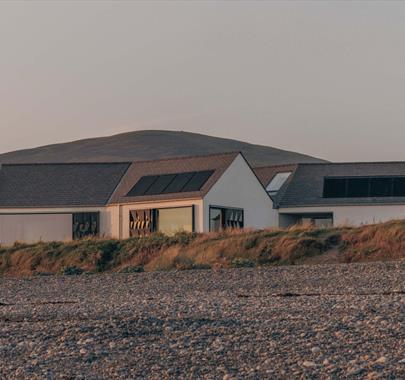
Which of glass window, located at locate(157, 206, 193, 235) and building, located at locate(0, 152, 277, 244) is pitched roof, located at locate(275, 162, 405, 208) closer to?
building, located at locate(0, 152, 277, 244)

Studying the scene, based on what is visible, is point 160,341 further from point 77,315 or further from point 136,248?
point 136,248

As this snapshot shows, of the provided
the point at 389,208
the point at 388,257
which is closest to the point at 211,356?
the point at 388,257

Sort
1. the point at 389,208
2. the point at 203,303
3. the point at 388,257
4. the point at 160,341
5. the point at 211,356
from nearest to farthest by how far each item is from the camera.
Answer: the point at 211,356, the point at 160,341, the point at 203,303, the point at 388,257, the point at 389,208

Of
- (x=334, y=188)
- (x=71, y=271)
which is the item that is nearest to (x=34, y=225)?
(x=334, y=188)

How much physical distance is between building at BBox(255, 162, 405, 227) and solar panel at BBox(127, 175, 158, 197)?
19.7ft

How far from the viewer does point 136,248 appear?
3375cm

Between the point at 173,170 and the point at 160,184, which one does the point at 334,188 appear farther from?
the point at 160,184

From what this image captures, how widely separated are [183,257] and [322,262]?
4400 mm

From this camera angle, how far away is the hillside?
128 meters

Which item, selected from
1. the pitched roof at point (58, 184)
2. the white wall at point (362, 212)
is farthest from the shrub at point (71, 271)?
the white wall at point (362, 212)

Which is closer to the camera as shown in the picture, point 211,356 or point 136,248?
point 211,356

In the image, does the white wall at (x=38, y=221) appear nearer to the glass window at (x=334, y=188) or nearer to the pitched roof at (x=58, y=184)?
the pitched roof at (x=58, y=184)

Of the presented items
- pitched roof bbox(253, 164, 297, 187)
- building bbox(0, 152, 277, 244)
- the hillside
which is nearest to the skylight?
pitched roof bbox(253, 164, 297, 187)

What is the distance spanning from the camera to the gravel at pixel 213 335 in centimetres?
1120
